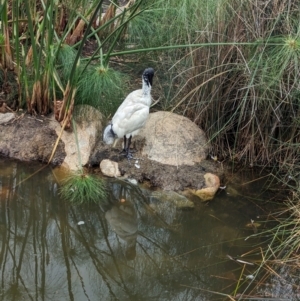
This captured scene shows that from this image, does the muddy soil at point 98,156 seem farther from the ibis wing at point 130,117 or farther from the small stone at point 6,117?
the ibis wing at point 130,117

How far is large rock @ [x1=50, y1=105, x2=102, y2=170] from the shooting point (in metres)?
3.55

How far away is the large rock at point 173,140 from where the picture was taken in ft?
11.6

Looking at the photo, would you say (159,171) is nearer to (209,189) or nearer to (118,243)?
(209,189)

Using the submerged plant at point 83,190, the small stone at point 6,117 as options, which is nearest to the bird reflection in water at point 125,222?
the submerged plant at point 83,190

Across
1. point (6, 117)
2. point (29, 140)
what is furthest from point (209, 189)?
point (6, 117)

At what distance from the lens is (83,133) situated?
361cm

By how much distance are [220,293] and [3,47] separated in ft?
6.95

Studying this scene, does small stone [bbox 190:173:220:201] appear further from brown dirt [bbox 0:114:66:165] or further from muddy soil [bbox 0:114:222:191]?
brown dirt [bbox 0:114:66:165]

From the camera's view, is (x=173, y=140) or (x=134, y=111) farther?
(x=173, y=140)

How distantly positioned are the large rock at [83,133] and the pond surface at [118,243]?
0.22 meters

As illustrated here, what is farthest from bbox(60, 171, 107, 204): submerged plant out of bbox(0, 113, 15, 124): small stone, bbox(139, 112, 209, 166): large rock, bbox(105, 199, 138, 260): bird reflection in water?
bbox(0, 113, 15, 124): small stone

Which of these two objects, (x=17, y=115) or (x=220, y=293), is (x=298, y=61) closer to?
(x=220, y=293)

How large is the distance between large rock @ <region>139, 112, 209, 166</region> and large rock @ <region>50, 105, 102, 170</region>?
0.30 m

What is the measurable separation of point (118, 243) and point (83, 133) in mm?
952
